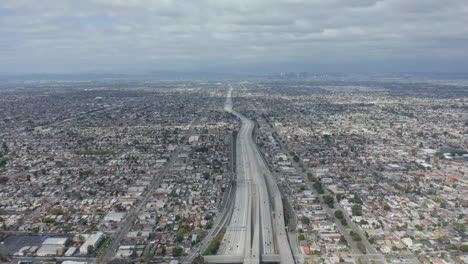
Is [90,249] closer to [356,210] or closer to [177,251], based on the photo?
[177,251]

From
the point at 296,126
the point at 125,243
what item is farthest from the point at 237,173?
the point at 296,126

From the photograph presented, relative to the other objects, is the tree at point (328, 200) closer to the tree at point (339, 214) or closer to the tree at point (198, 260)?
the tree at point (339, 214)

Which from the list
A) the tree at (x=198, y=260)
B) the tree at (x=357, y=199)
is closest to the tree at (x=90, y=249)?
the tree at (x=198, y=260)

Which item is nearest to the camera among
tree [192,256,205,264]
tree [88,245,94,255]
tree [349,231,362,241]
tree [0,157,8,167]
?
tree [192,256,205,264]

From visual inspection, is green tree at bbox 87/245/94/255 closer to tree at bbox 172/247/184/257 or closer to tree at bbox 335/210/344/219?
tree at bbox 172/247/184/257

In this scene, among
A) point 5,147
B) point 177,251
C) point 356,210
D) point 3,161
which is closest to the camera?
point 177,251

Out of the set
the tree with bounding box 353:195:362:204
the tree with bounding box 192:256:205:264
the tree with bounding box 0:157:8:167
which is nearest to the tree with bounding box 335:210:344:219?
the tree with bounding box 353:195:362:204

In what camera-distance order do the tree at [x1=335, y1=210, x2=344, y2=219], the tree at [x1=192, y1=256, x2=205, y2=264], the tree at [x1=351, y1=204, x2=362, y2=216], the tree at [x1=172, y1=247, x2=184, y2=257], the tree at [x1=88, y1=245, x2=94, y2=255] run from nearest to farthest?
the tree at [x1=192, y1=256, x2=205, y2=264] < the tree at [x1=172, y1=247, x2=184, y2=257] < the tree at [x1=88, y1=245, x2=94, y2=255] < the tree at [x1=335, y1=210, x2=344, y2=219] < the tree at [x1=351, y1=204, x2=362, y2=216]

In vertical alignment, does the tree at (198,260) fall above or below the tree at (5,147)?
below

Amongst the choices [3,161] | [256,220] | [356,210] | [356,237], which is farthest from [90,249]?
[3,161]

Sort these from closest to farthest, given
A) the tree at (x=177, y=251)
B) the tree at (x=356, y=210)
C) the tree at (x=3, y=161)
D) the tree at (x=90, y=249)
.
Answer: the tree at (x=177, y=251) → the tree at (x=90, y=249) → the tree at (x=356, y=210) → the tree at (x=3, y=161)
